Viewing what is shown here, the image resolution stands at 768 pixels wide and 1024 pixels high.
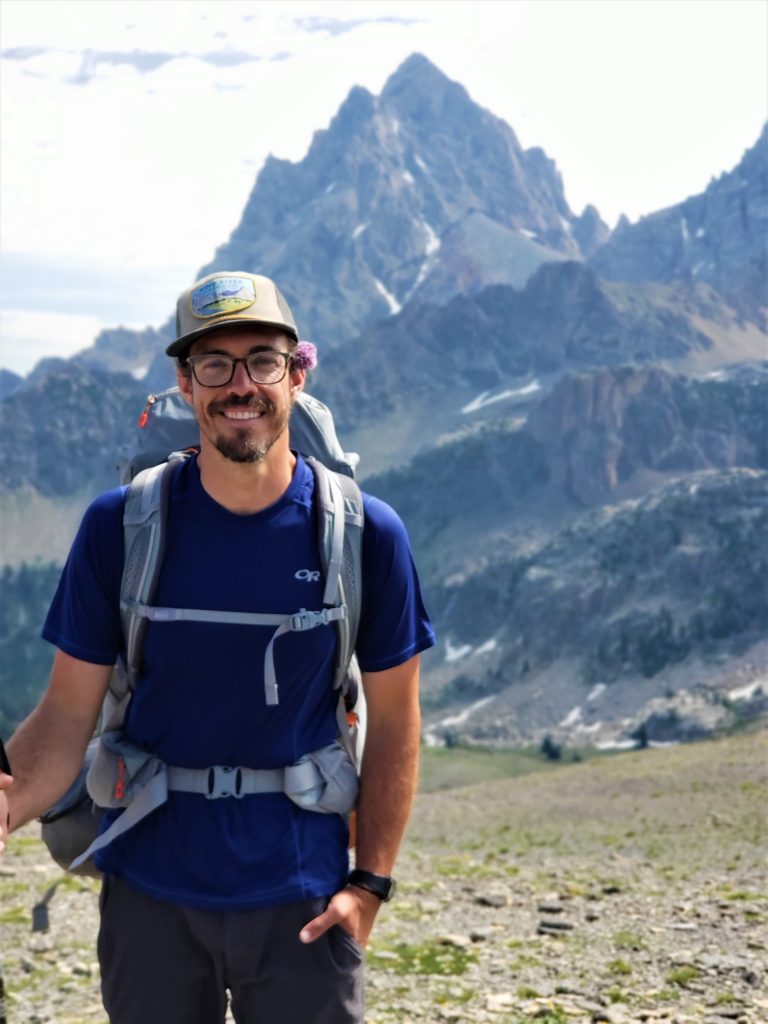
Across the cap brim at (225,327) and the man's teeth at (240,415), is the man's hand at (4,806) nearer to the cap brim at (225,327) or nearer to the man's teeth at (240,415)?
the man's teeth at (240,415)

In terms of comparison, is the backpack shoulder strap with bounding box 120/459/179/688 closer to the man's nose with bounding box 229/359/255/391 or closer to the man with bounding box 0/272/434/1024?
the man with bounding box 0/272/434/1024

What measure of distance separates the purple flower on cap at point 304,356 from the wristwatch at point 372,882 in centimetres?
253

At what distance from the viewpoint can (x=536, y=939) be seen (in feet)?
59.9

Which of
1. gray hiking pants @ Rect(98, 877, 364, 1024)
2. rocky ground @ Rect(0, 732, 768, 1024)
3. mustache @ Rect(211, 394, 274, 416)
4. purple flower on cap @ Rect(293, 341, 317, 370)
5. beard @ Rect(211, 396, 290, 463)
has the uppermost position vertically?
purple flower on cap @ Rect(293, 341, 317, 370)

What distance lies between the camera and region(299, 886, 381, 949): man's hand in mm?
5270

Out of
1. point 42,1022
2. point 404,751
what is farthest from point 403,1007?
point 404,751

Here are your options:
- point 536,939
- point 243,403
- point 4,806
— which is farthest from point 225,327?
point 536,939

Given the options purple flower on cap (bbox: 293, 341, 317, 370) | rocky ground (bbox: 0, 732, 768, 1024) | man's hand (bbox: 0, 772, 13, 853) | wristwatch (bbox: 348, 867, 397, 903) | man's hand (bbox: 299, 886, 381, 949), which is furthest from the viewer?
rocky ground (bbox: 0, 732, 768, 1024)

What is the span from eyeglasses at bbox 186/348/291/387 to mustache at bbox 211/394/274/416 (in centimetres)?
9

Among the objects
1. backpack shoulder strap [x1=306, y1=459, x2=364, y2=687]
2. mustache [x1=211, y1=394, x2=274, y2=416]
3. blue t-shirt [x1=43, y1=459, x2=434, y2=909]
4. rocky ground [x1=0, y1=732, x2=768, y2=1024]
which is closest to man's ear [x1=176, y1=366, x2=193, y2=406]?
mustache [x1=211, y1=394, x2=274, y2=416]

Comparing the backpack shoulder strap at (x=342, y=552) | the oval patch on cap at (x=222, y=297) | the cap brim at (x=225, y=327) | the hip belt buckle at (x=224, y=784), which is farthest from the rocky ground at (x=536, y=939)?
the oval patch on cap at (x=222, y=297)

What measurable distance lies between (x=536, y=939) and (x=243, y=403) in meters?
15.1

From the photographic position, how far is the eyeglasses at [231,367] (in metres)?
5.46

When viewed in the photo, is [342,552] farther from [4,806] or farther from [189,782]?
[4,806]
